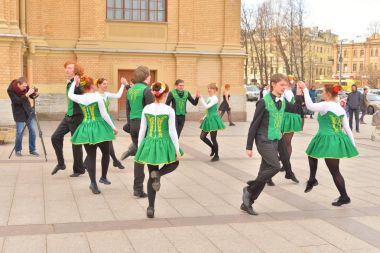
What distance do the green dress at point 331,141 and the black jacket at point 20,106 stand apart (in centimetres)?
664

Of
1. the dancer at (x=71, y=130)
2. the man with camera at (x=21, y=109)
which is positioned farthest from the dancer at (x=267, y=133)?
the man with camera at (x=21, y=109)

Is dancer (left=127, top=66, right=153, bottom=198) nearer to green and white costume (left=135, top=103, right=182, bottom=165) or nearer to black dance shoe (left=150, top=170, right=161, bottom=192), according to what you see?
green and white costume (left=135, top=103, right=182, bottom=165)

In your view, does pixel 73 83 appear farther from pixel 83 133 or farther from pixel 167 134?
pixel 167 134

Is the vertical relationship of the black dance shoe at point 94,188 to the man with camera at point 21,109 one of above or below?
below

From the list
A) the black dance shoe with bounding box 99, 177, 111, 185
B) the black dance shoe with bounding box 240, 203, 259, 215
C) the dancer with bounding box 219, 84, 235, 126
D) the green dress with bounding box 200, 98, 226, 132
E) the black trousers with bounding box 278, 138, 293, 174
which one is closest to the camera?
the black dance shoe with bounding box 240, 203, 259, 215

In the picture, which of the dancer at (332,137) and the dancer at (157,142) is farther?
the dancer at (332,137)

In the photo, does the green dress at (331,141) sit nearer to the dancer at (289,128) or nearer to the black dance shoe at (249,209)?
the black dance shoe at (249,209)

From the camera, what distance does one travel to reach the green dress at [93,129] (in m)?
7.89

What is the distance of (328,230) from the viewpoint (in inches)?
250

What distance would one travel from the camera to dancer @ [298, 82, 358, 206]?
7.47 meters

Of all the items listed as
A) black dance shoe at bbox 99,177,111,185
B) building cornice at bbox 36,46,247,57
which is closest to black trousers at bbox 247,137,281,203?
black dance shoe at bbox 99,177,111,185

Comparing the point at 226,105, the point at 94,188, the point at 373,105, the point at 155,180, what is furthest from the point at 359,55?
the point at 155,180

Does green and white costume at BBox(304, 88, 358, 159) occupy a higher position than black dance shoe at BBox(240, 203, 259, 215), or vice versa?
green and white costume at BBox(304, 88, 358, 159)

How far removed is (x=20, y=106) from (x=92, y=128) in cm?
446
